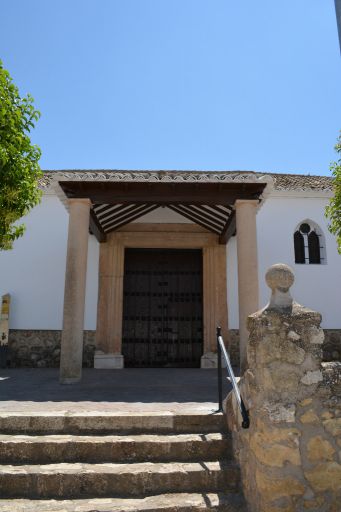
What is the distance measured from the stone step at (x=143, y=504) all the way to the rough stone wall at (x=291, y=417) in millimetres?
181

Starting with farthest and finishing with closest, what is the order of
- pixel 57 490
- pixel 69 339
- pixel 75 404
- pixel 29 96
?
pixel 69 339 < pixel 29 96 < pixel 75 404 < pixel 57 490

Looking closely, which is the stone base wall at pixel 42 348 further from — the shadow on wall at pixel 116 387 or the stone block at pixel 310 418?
the stone block at pixel 310 418

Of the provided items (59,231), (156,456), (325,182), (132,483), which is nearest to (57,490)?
(132,483)

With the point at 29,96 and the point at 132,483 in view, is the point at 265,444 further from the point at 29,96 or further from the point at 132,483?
the point at 29,96

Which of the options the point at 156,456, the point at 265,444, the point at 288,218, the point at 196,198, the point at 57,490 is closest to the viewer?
the point at 265,444

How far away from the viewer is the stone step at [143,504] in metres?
2.76

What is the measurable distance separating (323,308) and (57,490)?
7.65 metres

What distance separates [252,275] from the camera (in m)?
Result: 6.36

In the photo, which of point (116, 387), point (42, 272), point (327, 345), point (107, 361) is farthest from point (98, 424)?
→ point (327, 345)

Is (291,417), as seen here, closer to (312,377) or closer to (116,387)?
(312,377)

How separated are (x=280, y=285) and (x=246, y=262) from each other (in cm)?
344

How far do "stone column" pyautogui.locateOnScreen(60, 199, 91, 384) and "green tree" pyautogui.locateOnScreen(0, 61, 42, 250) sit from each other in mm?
1416

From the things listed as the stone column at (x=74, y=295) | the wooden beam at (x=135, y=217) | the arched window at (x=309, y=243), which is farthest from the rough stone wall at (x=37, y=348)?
the arched window at (x=309, y=243)

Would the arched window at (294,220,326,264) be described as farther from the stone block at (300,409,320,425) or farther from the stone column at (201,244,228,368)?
the stone block at (300,409,320,425)
